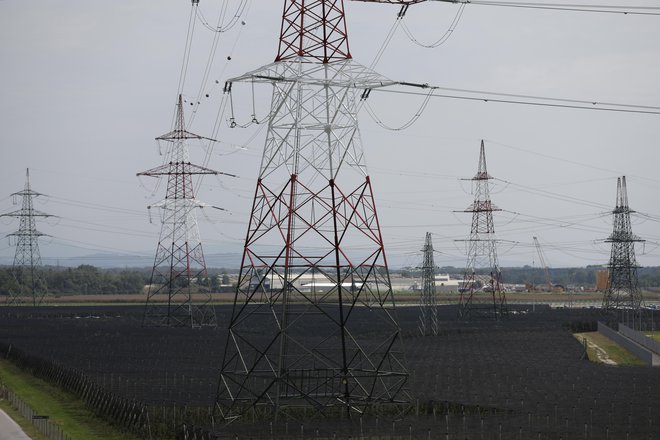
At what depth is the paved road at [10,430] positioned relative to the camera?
40625 mm

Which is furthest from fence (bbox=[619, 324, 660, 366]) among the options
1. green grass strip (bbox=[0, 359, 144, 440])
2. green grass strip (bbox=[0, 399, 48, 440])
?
green grass strip (bbox=[0, 399, 48, 440])

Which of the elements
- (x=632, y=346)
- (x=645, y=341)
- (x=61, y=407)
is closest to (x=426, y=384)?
(x=61, y=407)

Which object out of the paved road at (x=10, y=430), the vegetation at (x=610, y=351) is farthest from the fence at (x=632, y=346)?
the paved road at (x=10, y=430)

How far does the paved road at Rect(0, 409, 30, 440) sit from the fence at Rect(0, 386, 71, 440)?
778 mm

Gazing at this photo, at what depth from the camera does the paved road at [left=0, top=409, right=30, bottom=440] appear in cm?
4062

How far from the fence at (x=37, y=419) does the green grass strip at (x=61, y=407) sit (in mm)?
518

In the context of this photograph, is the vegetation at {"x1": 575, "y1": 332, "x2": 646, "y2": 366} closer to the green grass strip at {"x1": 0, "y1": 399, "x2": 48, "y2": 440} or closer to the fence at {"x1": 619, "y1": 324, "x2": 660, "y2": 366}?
the fence at {"x1": 619, "y1": 324, "x2": 660, "y2": 366}

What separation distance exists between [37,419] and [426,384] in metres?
19.5

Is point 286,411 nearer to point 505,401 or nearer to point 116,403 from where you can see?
point 116,403

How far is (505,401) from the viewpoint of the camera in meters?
48.0

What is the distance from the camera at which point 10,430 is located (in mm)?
42219

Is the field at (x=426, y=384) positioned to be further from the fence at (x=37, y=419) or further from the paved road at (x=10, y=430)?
the paved road at (x=10, y=430)

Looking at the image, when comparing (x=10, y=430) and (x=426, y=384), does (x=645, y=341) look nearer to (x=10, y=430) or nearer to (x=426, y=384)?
(x=426, y=384)

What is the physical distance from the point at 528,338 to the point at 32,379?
43202mm
